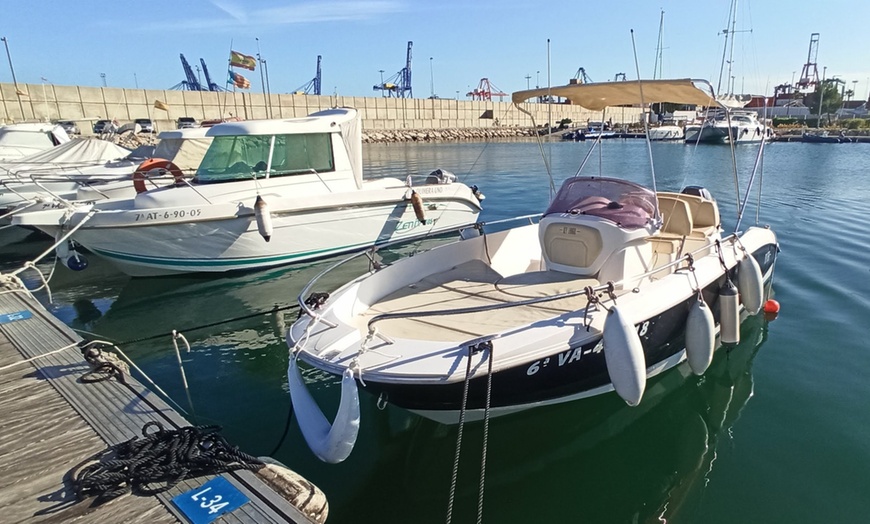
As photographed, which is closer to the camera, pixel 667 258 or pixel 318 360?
pixel 318 360

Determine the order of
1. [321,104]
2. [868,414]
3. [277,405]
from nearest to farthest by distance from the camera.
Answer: [868,414] < [277,405] < [321,104]

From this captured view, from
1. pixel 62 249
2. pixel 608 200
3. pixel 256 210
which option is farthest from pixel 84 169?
pixel 608 200

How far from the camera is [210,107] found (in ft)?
181

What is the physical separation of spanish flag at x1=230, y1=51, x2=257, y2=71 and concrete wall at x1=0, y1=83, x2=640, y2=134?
2.07 meters

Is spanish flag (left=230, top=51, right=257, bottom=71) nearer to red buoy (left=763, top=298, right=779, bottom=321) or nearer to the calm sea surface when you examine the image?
the calm sea surface

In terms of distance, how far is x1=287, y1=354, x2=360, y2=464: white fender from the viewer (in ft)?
12.2

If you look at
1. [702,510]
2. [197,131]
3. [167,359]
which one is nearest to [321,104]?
[197,131]

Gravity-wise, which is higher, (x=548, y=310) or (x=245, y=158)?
(x=245, y=158)

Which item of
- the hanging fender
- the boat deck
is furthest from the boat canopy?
the hanging fender

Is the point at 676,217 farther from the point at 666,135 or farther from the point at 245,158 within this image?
the point at 666,135

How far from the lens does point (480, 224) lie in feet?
23.0

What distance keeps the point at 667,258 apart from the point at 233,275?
7606 millimetres

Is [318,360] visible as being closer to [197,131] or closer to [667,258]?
[667,258]

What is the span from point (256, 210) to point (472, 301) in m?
5.21
